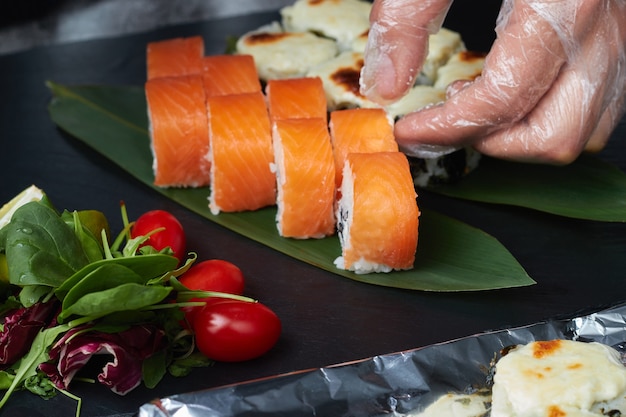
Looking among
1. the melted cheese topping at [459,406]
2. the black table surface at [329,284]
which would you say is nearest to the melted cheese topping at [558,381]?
the melted cheese topping at [459,406]

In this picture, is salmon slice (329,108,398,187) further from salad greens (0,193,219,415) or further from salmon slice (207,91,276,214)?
salad greens (0,193,219,415)

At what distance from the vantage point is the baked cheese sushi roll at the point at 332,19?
13.8 feet

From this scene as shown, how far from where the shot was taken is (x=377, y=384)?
2297mm

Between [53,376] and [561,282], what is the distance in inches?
62.3

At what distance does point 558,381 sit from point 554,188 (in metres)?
1.35

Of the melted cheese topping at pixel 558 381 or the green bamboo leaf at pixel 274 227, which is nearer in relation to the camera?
the melted cheese topping at pixel 558 381

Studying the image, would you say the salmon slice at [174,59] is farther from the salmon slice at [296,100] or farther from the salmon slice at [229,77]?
the salmon slice at [296,100]

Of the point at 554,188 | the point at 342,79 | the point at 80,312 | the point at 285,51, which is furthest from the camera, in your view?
the point at 285,51

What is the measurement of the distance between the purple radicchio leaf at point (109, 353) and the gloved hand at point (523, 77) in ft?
3.97

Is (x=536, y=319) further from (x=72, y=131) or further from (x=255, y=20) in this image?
(x=255, y=20)

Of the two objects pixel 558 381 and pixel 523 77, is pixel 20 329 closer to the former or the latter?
pixel 558 381

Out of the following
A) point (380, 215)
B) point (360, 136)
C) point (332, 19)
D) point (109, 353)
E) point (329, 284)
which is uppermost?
point (332, 19)

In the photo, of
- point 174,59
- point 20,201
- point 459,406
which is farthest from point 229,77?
point 459,406

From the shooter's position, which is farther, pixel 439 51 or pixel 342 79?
pixel 439 51
